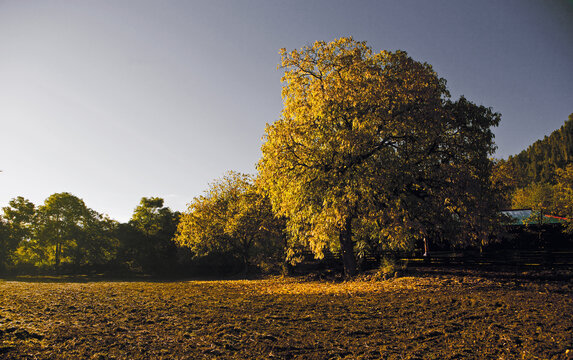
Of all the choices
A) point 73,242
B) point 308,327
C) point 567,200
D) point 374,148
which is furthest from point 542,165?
point 73,242

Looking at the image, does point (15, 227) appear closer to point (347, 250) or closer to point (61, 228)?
point (61, 228)

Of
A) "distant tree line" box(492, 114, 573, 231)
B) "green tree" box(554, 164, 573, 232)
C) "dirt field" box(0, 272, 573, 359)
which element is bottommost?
"dirt field" box(0, 272, 573, 359)

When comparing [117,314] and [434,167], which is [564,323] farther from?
[117,314]

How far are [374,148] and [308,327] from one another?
11.6m

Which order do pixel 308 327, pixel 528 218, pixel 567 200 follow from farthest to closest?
pixel 567 200 → pixel 528 218 → pixel 308 327

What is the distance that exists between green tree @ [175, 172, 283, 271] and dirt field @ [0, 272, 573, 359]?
1775cm

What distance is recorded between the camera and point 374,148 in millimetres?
17047

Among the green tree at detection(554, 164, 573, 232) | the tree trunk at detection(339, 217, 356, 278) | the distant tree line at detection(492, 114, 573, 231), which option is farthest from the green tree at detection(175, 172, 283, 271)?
the distant tree line at detection(492, 114, 573, 231)

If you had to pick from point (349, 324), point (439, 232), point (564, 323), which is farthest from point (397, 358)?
point (439, 232)

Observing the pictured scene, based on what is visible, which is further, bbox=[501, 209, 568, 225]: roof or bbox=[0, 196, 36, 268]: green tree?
bbox=[0, 196, 36, 268]: green tree

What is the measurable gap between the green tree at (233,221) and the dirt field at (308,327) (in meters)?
17.7

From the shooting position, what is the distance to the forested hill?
460 ft

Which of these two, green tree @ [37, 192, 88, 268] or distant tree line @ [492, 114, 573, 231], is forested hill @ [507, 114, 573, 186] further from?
green tree @ [37, 192, 88, 268]

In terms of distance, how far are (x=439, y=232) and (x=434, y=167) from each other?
457 centimetres
